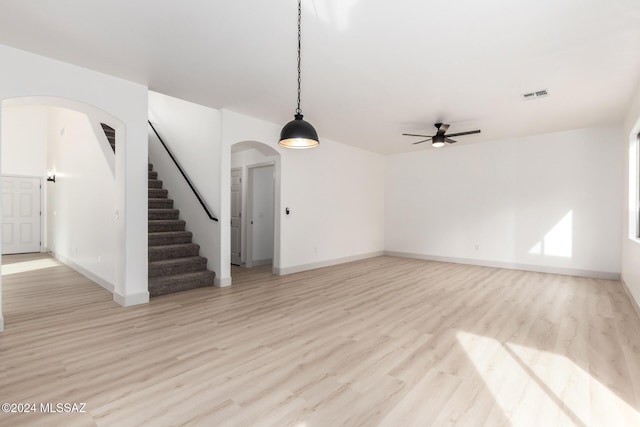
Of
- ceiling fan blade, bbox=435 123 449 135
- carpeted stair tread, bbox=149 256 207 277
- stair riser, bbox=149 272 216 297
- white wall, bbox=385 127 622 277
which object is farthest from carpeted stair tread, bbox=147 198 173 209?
white wall, bbox=385 127 622 277

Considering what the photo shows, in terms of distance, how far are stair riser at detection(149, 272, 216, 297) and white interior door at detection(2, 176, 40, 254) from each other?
7.05 metres

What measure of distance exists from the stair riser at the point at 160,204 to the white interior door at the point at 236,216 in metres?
1.56

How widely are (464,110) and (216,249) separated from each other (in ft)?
15.9

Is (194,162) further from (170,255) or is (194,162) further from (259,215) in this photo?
(259,215)

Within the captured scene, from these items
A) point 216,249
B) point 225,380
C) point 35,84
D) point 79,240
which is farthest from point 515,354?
point 79,240

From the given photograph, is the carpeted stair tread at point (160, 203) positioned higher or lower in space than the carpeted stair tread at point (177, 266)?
higher

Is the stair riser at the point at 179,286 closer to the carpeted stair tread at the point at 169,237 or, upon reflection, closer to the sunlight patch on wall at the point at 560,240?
the carpeted stair tread at the point at 169,237

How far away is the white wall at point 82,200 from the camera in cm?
484

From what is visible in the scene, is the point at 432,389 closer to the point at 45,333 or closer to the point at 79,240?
the point at 45,333

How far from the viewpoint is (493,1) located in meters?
2.50

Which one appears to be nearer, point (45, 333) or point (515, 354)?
point (515, 354)

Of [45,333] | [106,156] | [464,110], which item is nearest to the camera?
[45,333]

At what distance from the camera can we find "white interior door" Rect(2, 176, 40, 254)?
8.53 m

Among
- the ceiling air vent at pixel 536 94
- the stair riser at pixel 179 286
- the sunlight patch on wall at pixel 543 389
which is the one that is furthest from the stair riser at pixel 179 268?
the ceiling air vent at pixel 536 94
